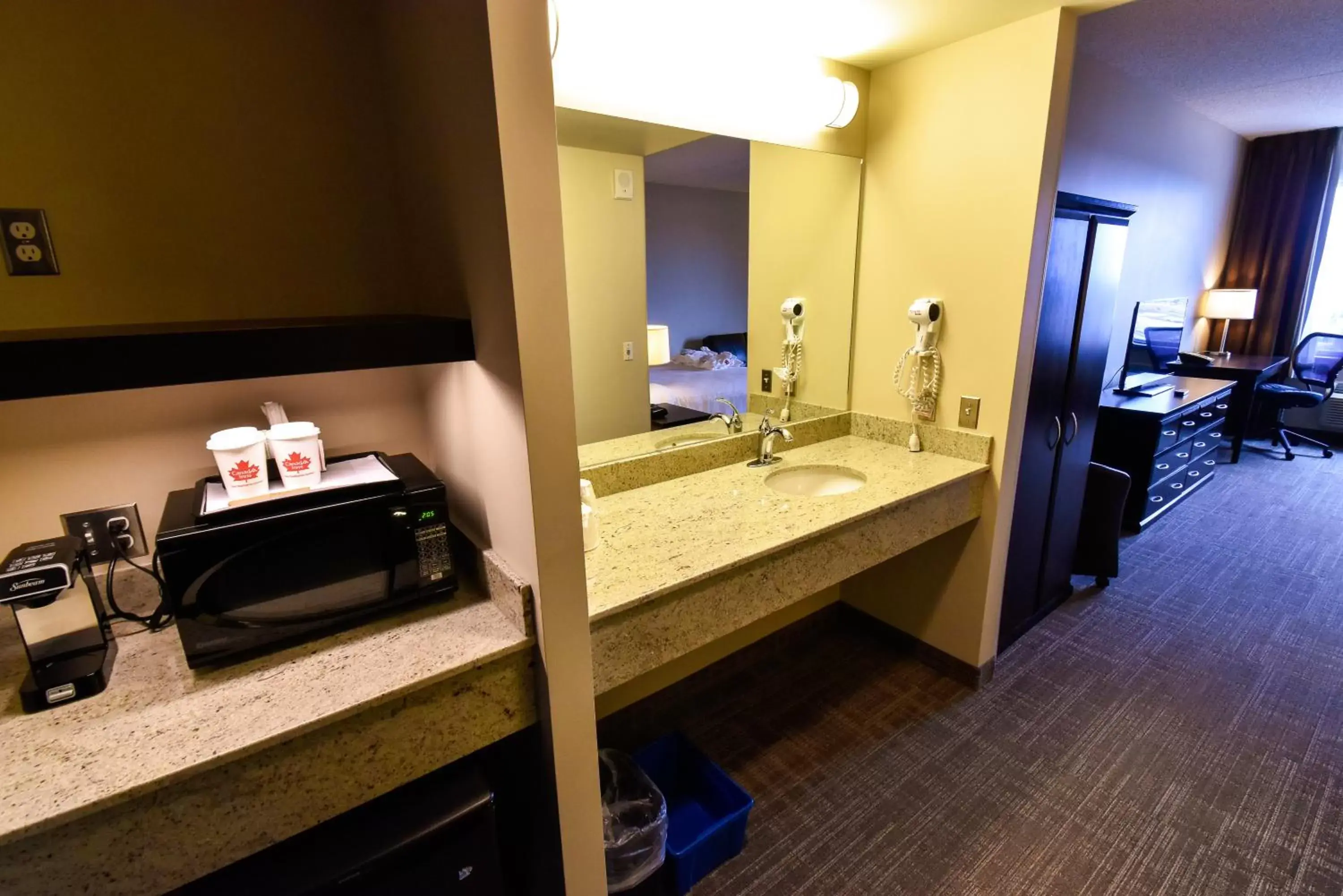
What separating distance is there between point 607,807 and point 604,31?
2.00 meters

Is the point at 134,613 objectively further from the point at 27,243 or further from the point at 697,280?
the point at 697,280

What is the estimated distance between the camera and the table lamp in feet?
16.1

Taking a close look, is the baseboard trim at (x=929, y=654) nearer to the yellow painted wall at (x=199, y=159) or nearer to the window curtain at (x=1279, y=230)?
the yellow painted wall at (x=199, y=159)

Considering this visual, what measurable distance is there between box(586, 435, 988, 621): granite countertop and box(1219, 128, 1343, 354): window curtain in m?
5.16

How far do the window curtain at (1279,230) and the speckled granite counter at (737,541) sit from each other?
16.9 ft

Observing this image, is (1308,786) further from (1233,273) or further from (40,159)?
(1233,273)

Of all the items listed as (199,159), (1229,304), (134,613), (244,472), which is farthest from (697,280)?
(1229,304)

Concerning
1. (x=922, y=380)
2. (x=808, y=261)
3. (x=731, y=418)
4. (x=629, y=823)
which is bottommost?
(x=629, y=823)

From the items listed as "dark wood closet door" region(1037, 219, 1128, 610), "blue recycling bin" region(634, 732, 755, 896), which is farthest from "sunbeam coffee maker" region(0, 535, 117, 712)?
"dark wood closet door" region(1037, 219, 1128, 610)

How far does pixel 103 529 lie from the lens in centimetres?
117

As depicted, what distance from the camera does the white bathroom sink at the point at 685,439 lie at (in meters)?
2.05

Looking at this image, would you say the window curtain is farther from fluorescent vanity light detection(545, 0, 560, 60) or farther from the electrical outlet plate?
the electrical outlet plate

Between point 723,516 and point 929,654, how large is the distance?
133cm

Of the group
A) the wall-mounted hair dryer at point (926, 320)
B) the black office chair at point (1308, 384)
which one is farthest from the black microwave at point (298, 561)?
the black office chair at point (1308, 384)
